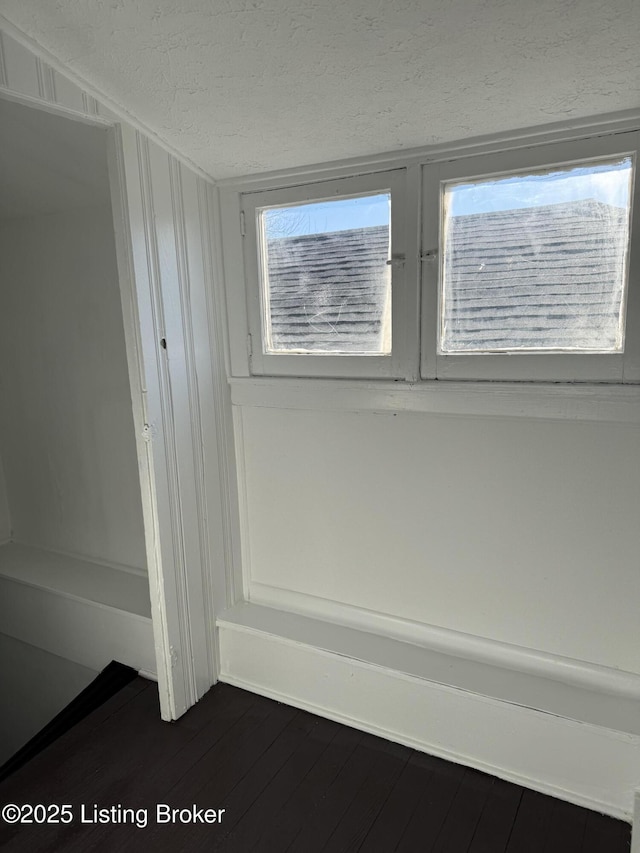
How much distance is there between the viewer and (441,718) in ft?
6.13

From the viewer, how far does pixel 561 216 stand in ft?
5.49

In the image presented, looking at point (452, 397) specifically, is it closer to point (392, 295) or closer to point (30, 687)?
point (392, 295)

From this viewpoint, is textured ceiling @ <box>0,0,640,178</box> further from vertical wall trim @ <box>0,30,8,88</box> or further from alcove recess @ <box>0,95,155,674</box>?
alcove recess @ <box>0,95,155,674</box>

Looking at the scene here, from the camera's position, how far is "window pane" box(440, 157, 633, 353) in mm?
1633

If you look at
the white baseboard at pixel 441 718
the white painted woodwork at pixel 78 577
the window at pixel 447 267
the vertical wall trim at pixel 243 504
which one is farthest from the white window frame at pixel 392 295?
the white painted woodwork at pixel 78 577

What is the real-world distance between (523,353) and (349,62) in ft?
3.14

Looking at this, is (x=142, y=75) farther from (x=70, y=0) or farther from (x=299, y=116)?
(x=299, y=116)

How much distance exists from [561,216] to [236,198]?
116 cm

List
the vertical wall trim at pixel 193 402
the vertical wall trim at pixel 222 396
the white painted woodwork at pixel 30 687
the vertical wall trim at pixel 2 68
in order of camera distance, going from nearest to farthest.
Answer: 1. the vertical wall trim at pixel 2 68
2. the vertical wall trim at pixel 193 402
3. the vertical wall trim at pixel 222 396
4. the white painted woodwork at pixel 30 687

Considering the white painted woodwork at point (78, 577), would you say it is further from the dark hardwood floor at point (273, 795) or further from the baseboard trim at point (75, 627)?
the dark hardwood floor at point (273, 795)

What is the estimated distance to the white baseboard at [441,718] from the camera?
1.65 meters

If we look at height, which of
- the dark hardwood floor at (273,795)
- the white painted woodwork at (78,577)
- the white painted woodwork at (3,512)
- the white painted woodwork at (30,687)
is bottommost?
the white painted woodwork at (30,687)

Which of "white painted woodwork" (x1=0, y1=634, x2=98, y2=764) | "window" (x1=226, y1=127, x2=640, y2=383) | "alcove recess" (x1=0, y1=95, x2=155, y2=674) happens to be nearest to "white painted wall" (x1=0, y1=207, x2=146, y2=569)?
"alcove recess" (x1=0, y1=95, x2=155, y2=674)

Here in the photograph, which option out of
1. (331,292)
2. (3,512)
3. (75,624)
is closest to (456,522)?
(331,292)
